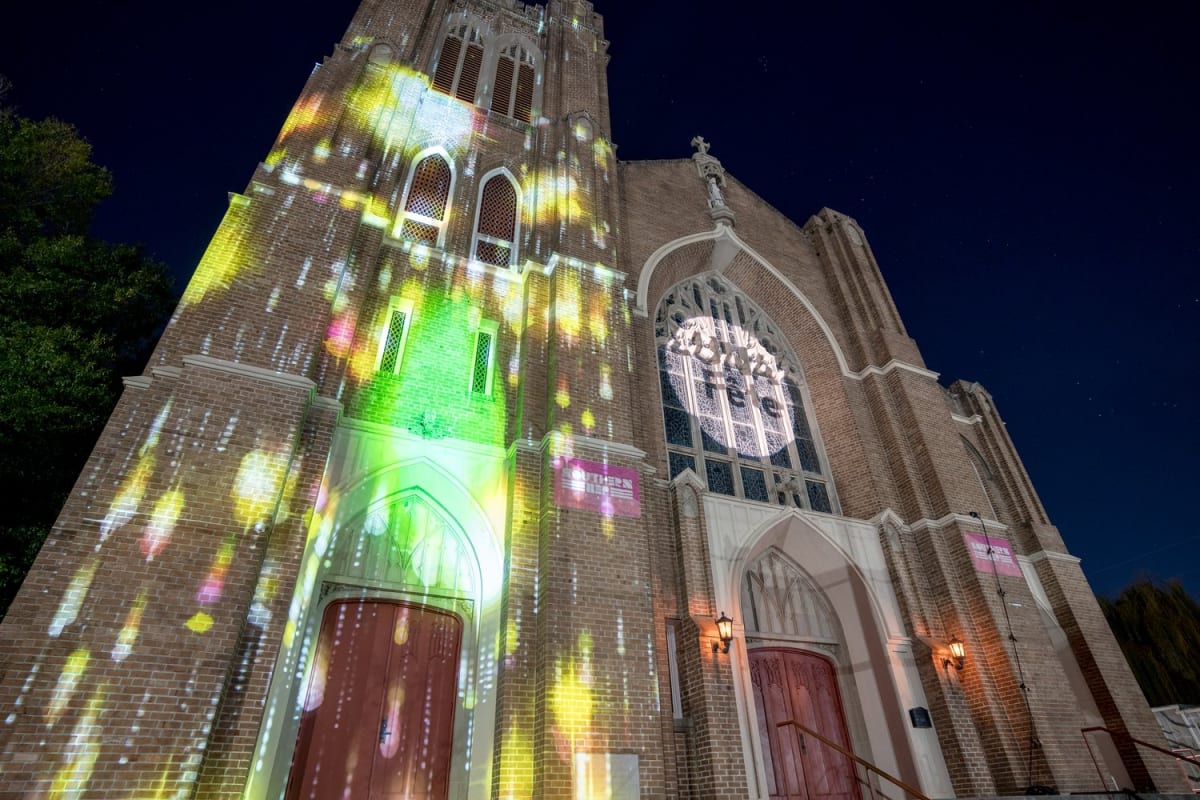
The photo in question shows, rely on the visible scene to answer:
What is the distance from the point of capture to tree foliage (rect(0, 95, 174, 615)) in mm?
8211

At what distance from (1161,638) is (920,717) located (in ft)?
45.3

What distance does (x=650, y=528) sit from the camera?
864 cm

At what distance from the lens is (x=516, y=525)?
7.34 metres

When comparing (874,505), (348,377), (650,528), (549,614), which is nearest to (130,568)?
(348,377)

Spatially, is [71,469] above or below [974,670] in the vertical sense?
above

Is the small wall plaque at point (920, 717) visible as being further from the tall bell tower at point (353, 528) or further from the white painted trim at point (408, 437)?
the white painted trim at point (408, 437)

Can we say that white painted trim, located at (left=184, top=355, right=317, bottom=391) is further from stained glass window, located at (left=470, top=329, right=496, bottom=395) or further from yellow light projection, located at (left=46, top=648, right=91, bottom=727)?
yellow light projection, located at (left=46, top=648, right=91, bottom=727)

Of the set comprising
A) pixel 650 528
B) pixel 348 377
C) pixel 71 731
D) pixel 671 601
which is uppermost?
pixel 348 377

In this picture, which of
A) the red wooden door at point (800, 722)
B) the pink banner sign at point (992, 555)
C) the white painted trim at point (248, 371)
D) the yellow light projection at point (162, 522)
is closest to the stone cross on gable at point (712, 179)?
the pink banner sign at point (992, 555)

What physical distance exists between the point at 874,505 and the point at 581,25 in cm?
1276

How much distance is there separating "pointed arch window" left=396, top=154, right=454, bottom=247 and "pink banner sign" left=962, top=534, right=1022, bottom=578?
1011 centimetres

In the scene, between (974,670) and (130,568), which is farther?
(974,670)

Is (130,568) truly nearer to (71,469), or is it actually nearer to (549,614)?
(549,614)

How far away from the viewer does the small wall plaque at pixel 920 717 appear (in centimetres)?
905
